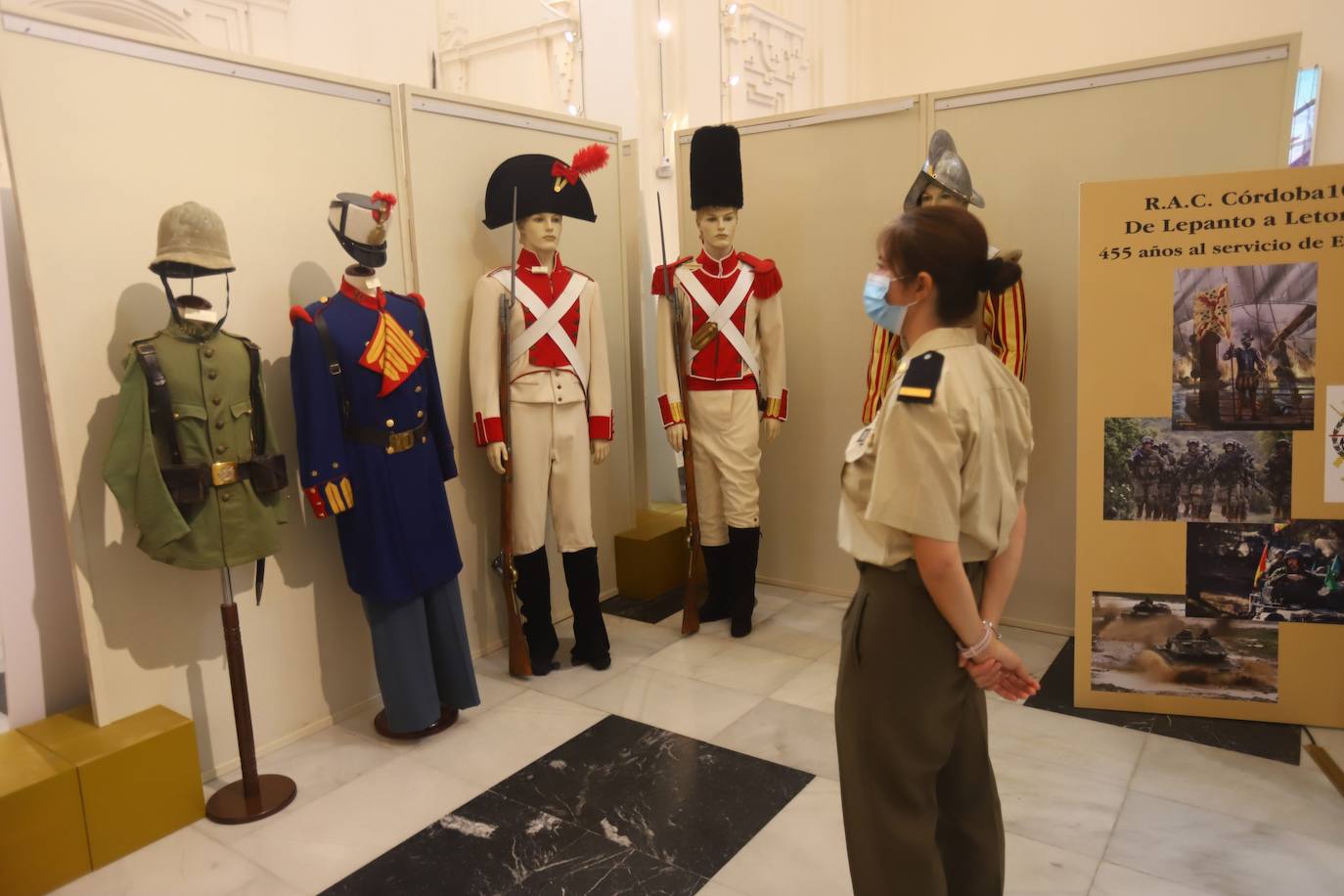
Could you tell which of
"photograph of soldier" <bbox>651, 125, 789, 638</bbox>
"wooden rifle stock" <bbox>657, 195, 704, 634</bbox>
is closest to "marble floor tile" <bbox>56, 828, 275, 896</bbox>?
"wooden rifle stock" <bbox>657, 195, 704, 634</bbox>

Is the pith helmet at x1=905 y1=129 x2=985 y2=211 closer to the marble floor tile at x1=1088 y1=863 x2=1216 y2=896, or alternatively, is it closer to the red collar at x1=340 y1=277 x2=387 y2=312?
the red collar at x1=340 y1=277 x2=387 y2=312

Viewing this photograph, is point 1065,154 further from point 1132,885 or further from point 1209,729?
point 1132,885

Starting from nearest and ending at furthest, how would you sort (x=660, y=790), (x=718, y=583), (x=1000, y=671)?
(x=1000, y=671), (x=660, y=790), (x=718, y=583)

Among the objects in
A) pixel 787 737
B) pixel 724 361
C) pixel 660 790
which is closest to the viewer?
pixel 660 790

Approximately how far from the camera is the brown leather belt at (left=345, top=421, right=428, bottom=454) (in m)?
2.85

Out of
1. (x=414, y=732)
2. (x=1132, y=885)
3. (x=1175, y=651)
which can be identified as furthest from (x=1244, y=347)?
(x=414, y=732)

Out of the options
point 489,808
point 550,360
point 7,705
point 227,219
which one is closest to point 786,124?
point 550,360

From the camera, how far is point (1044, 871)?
2264mm

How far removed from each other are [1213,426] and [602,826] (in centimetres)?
214

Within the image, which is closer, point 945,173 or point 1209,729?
point 1209,729

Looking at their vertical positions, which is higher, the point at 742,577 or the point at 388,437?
the point at 388,437

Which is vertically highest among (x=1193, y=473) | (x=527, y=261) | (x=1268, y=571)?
(x=527, y=261)

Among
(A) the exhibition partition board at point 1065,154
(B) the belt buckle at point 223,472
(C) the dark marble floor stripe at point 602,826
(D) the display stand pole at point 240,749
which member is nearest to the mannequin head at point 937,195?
(A) the exhibition partition board at point 1065,154

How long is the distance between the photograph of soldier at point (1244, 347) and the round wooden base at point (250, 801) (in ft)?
9.30
